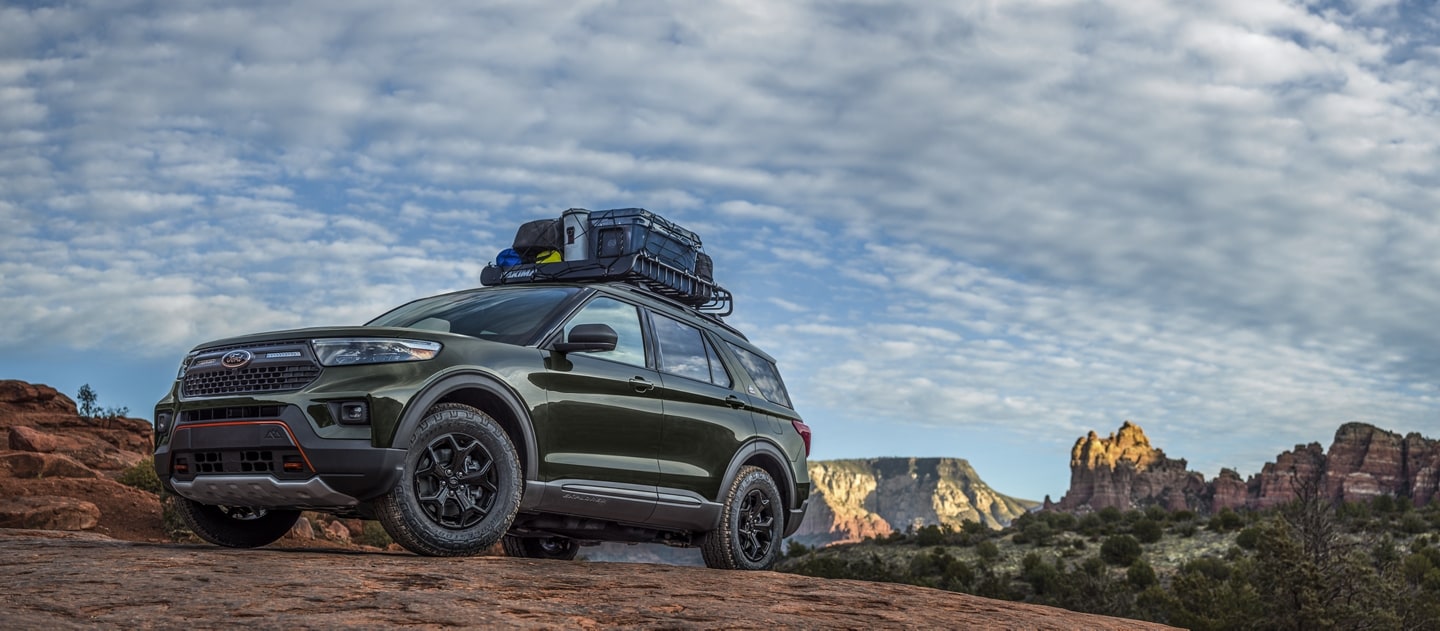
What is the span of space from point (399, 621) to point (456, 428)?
2199 mm

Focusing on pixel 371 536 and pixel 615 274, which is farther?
pixel 371 536

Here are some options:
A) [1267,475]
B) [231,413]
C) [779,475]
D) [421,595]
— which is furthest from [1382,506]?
[1267,475]

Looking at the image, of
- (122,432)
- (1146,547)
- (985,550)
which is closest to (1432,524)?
(1146,547)

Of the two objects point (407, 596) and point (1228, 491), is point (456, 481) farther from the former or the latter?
point (1228, 491)

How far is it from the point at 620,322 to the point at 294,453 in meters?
2.59

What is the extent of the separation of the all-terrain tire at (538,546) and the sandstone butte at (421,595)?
8.95 ft

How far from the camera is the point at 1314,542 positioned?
33.8 metres

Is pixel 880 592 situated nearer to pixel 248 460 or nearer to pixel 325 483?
pixel 325 483

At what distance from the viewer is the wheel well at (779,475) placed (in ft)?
30.5

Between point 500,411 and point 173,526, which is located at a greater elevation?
point 500,411

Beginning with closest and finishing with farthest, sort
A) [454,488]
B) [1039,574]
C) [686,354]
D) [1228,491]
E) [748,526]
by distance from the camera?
[454,488], [686,354], [748,526], [1039,574], [1228,491]

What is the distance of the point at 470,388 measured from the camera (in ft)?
21.7

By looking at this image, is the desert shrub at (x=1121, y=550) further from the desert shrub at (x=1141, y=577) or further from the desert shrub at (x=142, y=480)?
the desert shrub at (x=142, y=480)

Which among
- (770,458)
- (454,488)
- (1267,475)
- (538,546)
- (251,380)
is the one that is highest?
(1267,475)
